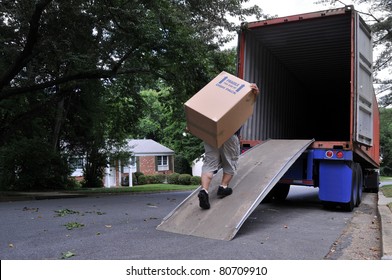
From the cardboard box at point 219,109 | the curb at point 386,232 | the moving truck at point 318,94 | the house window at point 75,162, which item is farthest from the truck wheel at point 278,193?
the house window at point 75,162

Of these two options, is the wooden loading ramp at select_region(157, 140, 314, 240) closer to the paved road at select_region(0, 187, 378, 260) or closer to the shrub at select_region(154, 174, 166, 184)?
the paved road at select_region(0, 187, 378, 260)

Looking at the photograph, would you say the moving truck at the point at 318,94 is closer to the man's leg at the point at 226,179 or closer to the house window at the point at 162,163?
the man's leg at the point at 226,179

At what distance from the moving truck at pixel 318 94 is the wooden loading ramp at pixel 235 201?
781mm

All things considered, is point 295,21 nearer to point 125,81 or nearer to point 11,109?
point 125,81

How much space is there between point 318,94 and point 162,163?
30.6 meters

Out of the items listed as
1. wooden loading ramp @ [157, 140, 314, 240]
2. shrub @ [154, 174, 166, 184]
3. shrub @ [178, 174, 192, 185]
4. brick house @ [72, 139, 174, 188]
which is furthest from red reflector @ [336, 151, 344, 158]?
brick house @ [72, 139, 174, 188]

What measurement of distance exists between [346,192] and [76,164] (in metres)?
16.7

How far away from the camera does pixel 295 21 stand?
324 inches

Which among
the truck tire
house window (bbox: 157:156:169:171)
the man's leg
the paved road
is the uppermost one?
the man's leg

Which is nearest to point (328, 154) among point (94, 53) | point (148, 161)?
point (94, 53)

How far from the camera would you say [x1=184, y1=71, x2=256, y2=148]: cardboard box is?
→ 5.69 meters

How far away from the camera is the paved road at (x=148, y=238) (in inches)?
169

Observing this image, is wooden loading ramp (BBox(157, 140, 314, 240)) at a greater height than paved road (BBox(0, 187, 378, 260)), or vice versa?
wooden loading ramp (BBox(157, 140, 314, 240))

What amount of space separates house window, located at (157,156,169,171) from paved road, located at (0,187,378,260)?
113ft
